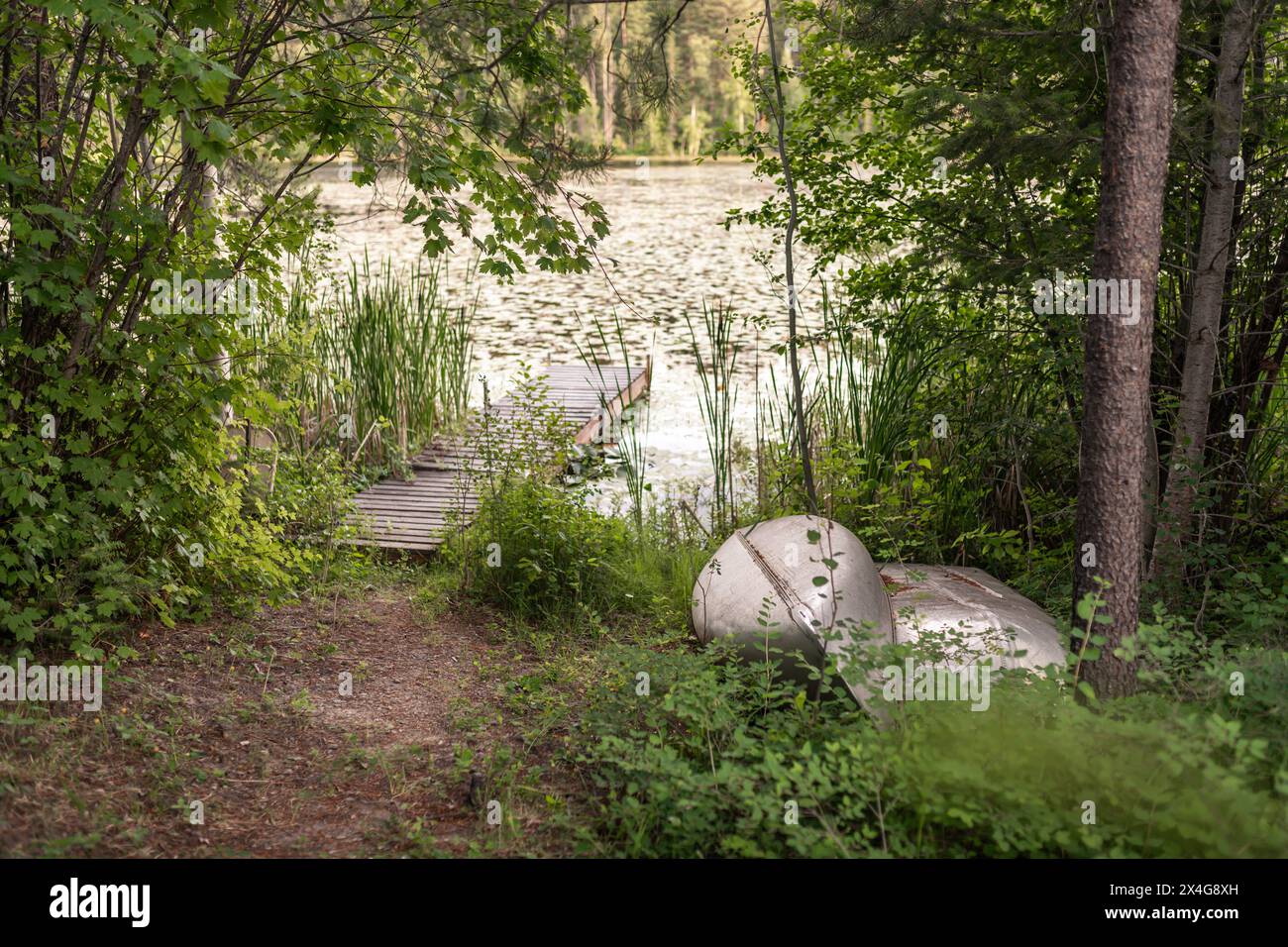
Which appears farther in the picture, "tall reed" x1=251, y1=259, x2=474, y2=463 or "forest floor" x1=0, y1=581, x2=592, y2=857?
"tall reed" x1=251, y1=259, x2=474, y2=463

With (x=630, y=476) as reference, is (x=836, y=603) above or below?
below

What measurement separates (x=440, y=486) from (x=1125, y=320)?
4072 mm

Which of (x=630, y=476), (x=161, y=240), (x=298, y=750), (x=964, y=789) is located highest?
(x=161, y=240)

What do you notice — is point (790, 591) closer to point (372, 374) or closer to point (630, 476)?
point (630, 476)

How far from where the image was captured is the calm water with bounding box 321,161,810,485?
25.5 feet

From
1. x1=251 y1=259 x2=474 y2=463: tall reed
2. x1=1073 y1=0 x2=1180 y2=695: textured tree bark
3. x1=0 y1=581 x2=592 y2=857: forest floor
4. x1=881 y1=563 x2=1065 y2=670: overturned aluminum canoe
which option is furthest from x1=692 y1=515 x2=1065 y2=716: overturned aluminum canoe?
x1=251 y1=259 x2=474 y2=463: tall reed

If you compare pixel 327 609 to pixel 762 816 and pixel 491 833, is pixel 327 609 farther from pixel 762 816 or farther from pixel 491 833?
pixel 762 816

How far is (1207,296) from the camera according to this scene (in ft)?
13.0

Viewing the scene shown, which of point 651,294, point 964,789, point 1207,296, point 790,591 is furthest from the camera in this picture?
point 651,294

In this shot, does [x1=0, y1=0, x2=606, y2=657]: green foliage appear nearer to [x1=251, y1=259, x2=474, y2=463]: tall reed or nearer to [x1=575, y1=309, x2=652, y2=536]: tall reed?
[x1=575, y1=309, x2=652, y2=536]: tall reed

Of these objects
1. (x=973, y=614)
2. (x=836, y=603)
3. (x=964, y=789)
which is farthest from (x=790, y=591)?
(x=964, y=789)

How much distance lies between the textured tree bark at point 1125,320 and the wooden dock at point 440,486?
2438 millimetres

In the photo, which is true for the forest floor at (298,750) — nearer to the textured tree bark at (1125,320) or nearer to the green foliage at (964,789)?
the green foliage at (964,789)

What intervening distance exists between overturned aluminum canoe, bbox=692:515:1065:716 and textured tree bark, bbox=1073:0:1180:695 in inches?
14.8
